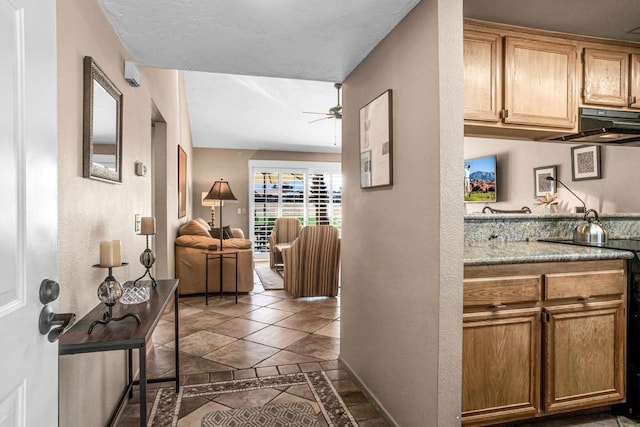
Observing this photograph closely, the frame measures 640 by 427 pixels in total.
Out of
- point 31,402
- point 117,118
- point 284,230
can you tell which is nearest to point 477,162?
point 284,230

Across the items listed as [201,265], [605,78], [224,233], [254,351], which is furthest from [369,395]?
[224,233]

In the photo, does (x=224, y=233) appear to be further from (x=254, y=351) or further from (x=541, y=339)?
(x=541, y=339)

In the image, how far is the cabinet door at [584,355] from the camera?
1.92 metres

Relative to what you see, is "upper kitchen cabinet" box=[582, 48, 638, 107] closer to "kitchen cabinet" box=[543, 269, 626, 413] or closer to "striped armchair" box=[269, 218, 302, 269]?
"kitchen cabinet" box=[543, 269, 626, 413]

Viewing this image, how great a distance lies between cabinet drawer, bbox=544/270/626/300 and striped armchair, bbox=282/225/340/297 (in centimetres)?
307

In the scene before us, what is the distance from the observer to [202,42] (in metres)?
2.19

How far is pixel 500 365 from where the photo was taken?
6.04 feet

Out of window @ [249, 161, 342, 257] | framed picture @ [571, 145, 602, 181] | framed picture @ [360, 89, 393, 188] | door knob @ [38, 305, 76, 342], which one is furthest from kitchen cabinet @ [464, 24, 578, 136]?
window @ [249, 161, 342, 257]

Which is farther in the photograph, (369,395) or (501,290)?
(369,395)

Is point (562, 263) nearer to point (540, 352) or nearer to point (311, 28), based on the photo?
point (540, 352)

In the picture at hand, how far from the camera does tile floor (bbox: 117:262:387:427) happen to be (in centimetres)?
230

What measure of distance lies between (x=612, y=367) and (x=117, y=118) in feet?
10.3

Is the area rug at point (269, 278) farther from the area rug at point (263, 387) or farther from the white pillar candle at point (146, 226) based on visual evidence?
the white pillar candle at point (146, 226)

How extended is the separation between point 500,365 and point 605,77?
6.93 feet
